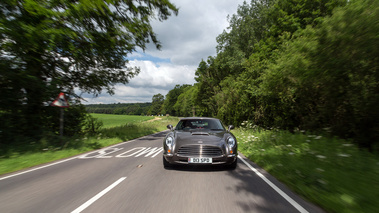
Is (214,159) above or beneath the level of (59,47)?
beneath

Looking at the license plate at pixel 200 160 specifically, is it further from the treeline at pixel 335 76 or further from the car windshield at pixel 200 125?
the treeline at pixel 335 76

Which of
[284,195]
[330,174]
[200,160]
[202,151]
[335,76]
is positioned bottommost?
[284,195]

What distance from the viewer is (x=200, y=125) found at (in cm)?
686

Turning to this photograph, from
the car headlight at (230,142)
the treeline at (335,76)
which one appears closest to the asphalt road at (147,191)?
the car headlight at (230,142)

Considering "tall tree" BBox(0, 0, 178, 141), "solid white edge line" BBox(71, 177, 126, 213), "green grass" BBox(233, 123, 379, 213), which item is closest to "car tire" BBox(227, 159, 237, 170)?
"green grass" BBox(233, 123, 379, 213)

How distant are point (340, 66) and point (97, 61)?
1153cm

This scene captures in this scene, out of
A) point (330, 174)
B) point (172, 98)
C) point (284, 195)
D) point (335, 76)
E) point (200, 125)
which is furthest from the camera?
point (172, 98)

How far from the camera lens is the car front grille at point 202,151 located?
4.77 meters

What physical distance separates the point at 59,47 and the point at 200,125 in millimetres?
7209

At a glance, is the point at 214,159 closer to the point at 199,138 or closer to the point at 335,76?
the point at 199,138

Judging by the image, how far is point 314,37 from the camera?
→ 6.67m

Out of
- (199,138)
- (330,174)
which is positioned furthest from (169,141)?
(330,174)

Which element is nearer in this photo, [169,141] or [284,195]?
[284,195]

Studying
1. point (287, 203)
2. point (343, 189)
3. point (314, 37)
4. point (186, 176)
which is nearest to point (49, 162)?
point (186, 176)
